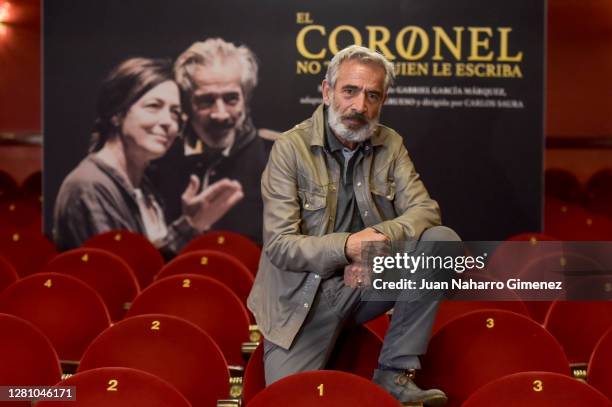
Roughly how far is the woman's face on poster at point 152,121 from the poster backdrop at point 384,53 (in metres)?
0.30

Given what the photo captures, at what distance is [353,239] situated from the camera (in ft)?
11.7

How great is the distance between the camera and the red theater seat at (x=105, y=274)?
19.4 feet

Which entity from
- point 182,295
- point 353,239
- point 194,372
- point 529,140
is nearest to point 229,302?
point 182,295

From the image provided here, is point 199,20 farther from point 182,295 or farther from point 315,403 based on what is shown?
point 315,403

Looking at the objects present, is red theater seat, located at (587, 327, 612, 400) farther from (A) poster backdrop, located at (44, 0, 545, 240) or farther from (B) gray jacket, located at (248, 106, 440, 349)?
(A) poster backdrop, located at (44, 0, 545, 240)

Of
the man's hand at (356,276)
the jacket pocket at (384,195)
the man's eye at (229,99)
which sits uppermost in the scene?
the man's eye at (229,99)

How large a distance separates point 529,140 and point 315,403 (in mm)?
5568

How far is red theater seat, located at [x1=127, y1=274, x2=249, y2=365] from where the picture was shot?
4887mm

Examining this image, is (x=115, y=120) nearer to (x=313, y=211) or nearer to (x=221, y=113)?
(x=221, y=113)

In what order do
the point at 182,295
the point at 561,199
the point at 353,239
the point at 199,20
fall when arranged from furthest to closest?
the point at 561,199 → the point at 199,20 → the point at 182,295 → the point at 353,239

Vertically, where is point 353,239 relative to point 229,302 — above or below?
above

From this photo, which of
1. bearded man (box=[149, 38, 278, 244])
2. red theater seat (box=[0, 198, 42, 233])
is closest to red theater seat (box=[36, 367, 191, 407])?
bearded man (box=[149, 38, 278, 244])

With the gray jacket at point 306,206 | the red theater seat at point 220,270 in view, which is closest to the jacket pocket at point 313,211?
the gray jacket at point 306,206

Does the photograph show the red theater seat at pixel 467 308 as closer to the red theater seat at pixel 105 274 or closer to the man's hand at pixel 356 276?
the man's hand at pixel 356 276
